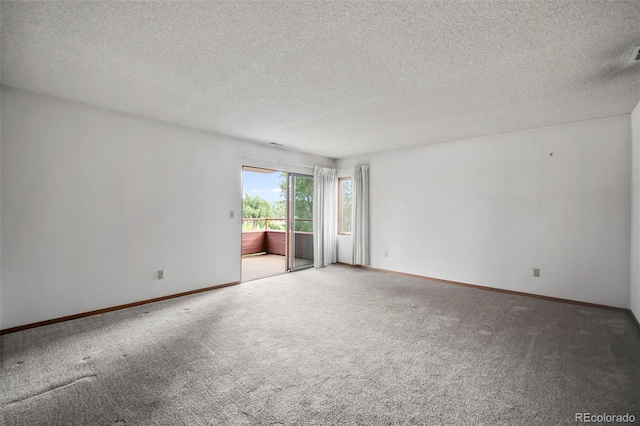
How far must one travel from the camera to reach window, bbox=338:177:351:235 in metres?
6.58

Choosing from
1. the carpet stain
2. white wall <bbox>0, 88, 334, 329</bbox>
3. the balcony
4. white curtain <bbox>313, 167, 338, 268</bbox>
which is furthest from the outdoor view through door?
the carpet stain

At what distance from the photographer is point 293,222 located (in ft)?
18.9

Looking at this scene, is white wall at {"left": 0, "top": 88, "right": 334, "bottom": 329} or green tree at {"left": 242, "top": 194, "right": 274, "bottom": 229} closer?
white wall at {"left": 0, "top": 88, "right": 334, "bottom": 329}

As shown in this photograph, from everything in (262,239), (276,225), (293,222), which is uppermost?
(293,222)

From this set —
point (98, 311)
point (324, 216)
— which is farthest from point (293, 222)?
point (98, 311)

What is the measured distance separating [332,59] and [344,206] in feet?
14.7

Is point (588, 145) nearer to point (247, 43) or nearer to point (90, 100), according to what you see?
point (247, 43)

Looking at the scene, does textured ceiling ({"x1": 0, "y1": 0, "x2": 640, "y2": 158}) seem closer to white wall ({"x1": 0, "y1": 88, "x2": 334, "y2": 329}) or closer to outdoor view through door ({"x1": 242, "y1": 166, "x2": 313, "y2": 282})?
white wall ({"x1": 0, "y1": 88, "x2": 334, "y2": 329})

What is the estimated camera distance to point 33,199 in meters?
3.04

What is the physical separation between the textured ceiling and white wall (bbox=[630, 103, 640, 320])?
29 centimetres

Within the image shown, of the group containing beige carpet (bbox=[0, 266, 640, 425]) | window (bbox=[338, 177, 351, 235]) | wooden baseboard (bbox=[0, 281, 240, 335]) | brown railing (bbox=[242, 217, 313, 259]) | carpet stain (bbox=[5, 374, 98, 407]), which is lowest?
beige carpet (bbox=[0, 266, 640, 425])

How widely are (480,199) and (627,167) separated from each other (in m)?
1.68

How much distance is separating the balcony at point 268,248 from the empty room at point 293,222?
0.64m

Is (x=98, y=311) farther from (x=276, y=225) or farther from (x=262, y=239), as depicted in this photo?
(x=276, y=225)
